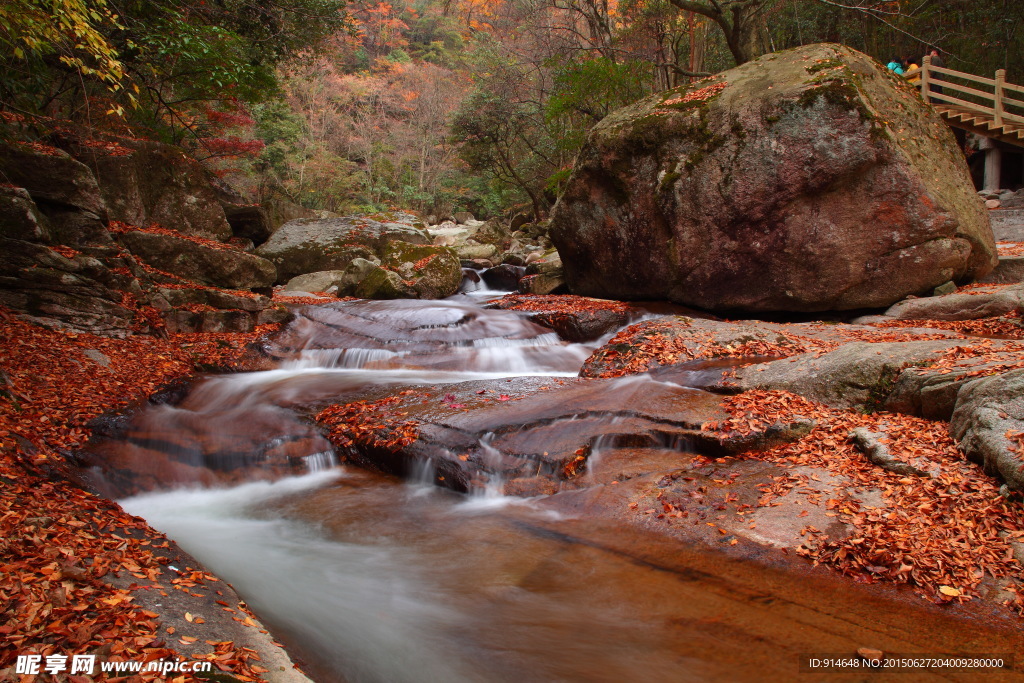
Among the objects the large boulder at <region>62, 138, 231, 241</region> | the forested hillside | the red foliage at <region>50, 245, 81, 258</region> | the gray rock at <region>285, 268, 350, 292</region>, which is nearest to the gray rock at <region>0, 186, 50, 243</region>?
the red foliage at <region>50, 245, 81, 258</region>

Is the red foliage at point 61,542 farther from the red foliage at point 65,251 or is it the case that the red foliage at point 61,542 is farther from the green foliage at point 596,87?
the green foliage at point 596,87

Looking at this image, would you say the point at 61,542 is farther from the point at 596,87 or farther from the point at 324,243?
the point at 596,87

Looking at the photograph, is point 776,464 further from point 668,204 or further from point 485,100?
point 485,100

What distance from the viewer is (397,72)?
36312mm

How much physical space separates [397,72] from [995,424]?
39239mm

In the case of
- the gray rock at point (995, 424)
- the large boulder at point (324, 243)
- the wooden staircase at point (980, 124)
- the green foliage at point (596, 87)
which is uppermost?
the green foliage at point (596, 87)

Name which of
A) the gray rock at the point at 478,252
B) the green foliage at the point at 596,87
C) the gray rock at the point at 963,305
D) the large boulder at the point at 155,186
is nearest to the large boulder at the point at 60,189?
the large boulder at the point at 155,186

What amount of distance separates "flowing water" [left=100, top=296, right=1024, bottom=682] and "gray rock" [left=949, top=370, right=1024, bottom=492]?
1.23 m

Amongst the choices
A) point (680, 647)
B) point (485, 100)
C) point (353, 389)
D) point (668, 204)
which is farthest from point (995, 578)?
point (485, 100)

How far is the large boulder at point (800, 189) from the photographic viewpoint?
29.1 feet

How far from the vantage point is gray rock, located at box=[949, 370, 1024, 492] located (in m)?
3.33

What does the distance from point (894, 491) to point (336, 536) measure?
403cm

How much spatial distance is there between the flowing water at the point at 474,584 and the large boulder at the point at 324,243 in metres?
10.3

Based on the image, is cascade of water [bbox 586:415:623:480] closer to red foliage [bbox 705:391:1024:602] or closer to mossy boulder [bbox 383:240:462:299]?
red foliage [bbox 705:391:1024:602]
